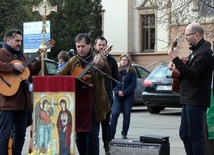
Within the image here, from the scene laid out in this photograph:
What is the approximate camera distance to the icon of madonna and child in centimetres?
685

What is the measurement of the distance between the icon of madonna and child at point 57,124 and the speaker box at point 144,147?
107 cm

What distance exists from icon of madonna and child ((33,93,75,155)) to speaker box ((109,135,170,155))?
3.51 ft

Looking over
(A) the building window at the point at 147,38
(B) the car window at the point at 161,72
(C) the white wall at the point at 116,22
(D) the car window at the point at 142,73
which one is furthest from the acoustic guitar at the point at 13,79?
(C) the white wall at the point at 116,22

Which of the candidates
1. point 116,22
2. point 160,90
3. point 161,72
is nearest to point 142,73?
point 161,72

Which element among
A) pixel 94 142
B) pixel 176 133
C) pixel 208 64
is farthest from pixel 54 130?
pixel 176 133

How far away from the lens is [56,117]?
6848 mm

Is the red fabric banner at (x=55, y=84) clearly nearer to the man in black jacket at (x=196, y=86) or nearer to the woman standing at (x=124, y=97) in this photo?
the man in black jacket at (x=196, y=86)

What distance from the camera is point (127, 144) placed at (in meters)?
7.71

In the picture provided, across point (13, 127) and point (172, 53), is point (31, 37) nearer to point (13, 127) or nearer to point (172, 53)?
point (13, 127)

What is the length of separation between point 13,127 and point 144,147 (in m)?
1.94

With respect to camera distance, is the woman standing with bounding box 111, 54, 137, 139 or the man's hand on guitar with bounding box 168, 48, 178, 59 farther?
the woman standing with bounding box 111, 54, 137, 139

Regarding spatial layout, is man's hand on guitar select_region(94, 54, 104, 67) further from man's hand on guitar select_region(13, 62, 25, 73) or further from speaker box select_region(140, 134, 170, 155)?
speaker box select_region(140, 134, 170, 155)

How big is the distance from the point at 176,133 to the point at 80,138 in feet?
18.4

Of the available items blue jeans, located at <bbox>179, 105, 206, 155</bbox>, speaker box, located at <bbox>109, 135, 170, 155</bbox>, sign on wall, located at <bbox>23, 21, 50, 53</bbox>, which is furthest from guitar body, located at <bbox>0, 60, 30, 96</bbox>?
sign on wall, located at <bbox>23, 21, 50, 53</bbox>
